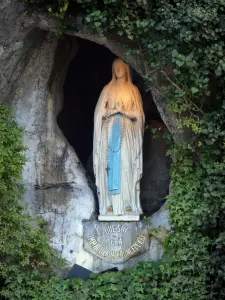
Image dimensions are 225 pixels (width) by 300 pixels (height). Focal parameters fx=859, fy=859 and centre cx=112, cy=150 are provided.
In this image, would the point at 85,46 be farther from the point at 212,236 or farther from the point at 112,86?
the point at 212,236

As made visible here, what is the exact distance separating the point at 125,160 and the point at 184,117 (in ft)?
3.26

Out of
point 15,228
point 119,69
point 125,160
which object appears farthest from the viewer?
point 119,69

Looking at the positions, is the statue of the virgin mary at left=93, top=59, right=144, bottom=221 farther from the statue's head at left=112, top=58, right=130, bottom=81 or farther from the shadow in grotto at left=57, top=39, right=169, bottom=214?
the shadow in grotto at left=57, top=39, right=169, bottom=214

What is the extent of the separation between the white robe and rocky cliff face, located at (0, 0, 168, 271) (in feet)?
1.02

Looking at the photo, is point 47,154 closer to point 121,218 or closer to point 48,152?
point 48,152

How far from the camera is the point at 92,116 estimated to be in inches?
428

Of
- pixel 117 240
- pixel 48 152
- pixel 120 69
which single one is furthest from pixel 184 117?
pixel 48 152

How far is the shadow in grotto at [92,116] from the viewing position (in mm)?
10234

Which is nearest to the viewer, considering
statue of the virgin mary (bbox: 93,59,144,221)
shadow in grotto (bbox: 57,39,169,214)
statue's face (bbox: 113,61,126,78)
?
statue of the virgin mary (bbox: 93,59,144,221)

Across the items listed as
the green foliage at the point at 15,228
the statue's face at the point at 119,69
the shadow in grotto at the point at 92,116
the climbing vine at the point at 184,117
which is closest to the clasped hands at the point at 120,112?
the statue's face at the point at 119,69

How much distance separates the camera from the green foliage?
350 inches

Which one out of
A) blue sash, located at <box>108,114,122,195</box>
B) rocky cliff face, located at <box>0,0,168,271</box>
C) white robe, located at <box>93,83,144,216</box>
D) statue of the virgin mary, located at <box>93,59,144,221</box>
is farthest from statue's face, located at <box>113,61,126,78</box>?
rocky cliff face, located at <box>0,0,168,271</box>

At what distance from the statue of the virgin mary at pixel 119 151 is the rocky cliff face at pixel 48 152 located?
36 cm

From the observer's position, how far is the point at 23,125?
32.7ft
